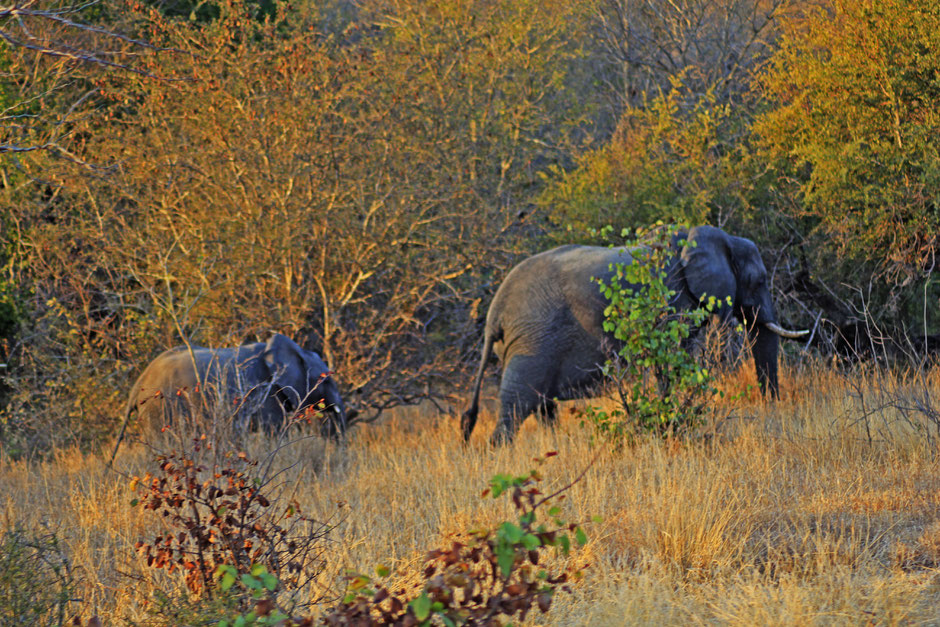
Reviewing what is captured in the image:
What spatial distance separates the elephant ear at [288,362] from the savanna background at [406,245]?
897 millimetres

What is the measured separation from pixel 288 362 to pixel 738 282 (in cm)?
450

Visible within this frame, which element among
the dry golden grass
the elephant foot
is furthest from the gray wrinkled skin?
the elephant foot

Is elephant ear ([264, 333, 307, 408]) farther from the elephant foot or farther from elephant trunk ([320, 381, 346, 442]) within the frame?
the elephant foot

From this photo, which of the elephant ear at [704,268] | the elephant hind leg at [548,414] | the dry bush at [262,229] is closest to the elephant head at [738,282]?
the elephant ear at [704,268]

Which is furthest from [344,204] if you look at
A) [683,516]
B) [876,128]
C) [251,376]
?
[683,516]

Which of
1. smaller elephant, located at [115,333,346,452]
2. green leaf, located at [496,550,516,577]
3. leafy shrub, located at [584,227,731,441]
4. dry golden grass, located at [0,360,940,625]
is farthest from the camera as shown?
smaller elephant, located at [115,333,346,452]

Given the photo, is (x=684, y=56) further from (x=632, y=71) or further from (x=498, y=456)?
(x=498, y=456)

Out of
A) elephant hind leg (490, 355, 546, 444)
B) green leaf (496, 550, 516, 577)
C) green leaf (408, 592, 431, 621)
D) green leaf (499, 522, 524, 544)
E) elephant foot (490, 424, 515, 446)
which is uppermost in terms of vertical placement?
green leaf (499, 522, 524, 544)

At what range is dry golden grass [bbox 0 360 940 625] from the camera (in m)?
4.53

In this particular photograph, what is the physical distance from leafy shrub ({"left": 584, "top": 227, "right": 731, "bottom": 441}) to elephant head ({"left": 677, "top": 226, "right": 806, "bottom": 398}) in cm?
191

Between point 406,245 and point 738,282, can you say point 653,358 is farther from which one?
point 406,245

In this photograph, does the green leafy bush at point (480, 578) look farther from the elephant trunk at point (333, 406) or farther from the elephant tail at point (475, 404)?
the elephant trunk at point (333, 406)

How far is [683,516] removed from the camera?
5414mm

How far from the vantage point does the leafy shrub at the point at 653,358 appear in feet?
25.5
